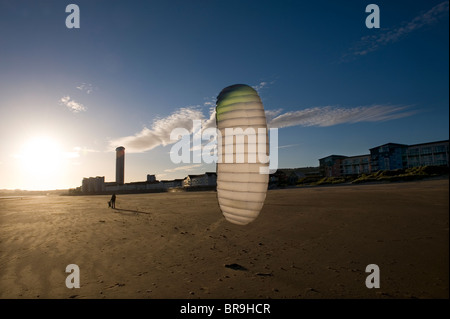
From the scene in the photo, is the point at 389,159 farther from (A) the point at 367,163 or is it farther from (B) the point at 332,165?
(B) the point at 332,165

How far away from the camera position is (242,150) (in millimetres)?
3543

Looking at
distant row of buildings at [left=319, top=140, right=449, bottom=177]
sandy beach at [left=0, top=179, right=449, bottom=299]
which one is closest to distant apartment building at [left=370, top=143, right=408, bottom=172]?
distant row of buildings at [left=319, top=140, right=449, bottom=177]

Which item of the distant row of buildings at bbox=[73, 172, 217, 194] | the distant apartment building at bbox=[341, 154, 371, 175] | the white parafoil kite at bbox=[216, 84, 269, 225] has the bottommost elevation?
the distant row of buildings at bbox=[73, 172, 217, 194]

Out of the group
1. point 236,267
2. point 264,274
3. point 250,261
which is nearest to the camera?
point 264,274

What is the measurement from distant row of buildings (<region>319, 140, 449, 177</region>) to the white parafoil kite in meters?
46.1

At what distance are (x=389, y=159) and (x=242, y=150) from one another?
70.4 m

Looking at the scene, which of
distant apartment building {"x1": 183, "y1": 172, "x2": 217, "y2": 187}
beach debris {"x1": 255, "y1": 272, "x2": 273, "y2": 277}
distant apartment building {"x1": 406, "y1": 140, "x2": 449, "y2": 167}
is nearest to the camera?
beach debris {"x1": 255, "y1": 272, "x2": 273, "y2": 277}

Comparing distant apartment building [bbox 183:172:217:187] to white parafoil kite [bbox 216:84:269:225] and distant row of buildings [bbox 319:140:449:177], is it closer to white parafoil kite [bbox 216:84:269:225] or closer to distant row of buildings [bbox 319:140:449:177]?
distant row of buildings [bbox 319:140:449:177]

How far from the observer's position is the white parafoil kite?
11.7ft

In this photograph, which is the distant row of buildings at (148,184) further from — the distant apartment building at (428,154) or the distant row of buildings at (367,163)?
the distant apartment building at (428,154)

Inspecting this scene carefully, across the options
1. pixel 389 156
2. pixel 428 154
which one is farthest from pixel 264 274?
pixel 389 156
